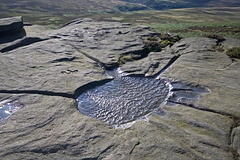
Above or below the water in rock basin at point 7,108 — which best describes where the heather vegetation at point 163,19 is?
above

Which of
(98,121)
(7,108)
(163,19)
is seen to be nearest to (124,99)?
(98,121)

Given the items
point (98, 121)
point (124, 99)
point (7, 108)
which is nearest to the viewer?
point (98, 121)

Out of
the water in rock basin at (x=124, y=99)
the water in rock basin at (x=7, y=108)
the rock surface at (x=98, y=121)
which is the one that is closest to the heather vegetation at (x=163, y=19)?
the rock surface at (x=98, y=121)

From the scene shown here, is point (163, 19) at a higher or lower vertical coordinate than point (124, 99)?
higher

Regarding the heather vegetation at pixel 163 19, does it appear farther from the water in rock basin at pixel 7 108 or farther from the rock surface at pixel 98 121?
the water in rock basin at pixel 7 108

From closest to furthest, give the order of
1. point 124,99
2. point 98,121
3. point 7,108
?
1. point 98,121
2. point 7,108
3. point 124,99

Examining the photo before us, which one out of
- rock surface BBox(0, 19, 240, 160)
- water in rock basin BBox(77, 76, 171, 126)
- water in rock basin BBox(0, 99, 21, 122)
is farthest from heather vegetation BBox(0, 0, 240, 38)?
water in rock basin BBox(0, 99, 21, 122)

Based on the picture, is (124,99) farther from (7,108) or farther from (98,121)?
(7,108)

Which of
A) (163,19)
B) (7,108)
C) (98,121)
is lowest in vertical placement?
(98,121)
